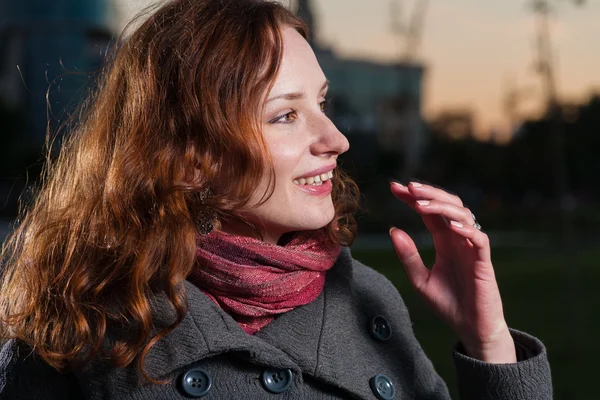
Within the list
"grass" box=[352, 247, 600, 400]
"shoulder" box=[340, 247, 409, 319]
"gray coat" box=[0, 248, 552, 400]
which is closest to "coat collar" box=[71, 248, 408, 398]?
"gray coat" box=[0, 248, 552, 400]

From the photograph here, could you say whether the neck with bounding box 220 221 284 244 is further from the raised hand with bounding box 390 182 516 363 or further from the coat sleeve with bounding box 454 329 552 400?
the coat sleeve with bounding box 454 329 552 400

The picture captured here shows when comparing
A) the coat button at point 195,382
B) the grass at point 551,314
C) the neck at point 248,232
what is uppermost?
the neck at point 248,232

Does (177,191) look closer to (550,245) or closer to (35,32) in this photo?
(550,245)

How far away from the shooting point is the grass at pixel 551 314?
746 centimetres

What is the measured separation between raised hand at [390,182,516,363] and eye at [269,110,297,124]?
0.32 meters

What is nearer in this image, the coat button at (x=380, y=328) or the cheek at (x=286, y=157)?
the cheek at (x=286, y=157)

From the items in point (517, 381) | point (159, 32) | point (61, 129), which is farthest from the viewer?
point (61, 129)

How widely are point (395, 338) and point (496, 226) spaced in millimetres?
26948

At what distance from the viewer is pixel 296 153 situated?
7.43ft

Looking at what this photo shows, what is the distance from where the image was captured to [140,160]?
2.34m

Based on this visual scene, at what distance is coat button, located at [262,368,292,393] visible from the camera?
226cm

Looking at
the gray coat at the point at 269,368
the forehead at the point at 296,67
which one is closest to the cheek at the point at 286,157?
the forehead at the point at 296,67

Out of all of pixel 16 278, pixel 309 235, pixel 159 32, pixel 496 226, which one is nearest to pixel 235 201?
pixel 309 235

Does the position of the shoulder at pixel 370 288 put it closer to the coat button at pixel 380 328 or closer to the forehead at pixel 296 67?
the coat button at pixel 380 328
